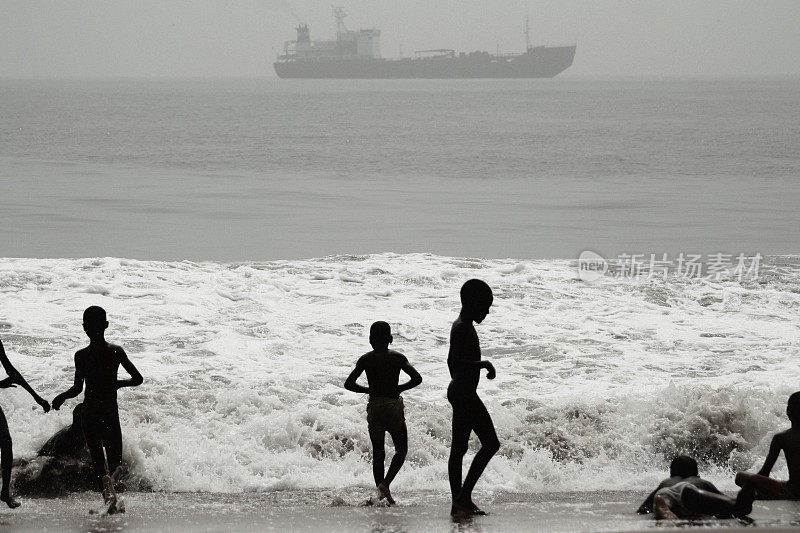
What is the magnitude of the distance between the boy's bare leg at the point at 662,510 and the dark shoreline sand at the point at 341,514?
2.7 inches

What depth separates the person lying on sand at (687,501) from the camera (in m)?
5.20

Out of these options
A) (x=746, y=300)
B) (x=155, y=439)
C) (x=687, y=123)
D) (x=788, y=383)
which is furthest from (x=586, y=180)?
(x=687, y=123)

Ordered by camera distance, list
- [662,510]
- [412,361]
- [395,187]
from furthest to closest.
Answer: [395,187] < [412,361] < [662,510]

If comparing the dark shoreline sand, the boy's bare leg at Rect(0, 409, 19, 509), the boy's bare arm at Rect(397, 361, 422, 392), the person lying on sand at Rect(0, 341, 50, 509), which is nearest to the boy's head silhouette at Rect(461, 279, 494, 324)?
the boy's bare arm at Rect(397, 361, 422, 392)

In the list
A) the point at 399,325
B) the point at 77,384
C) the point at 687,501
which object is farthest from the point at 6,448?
the point at 399,325

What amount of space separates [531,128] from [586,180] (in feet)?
139

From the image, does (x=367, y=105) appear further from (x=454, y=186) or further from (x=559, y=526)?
(x=559, y=526)

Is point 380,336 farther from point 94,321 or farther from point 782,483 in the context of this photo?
point 782,483

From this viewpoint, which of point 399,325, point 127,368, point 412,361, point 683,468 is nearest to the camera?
point 683,468

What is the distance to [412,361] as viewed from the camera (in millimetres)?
11203

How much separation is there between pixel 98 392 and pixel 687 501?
138 inches

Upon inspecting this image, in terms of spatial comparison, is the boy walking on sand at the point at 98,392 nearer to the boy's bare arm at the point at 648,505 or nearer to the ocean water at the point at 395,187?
the boy's bare arm at the point at 648,505

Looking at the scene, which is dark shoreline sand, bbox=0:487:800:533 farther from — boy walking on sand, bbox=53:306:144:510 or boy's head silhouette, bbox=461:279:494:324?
boy's head silhouette, bbox=461:279:494:324

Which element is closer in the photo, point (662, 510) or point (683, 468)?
point (662, 510)
